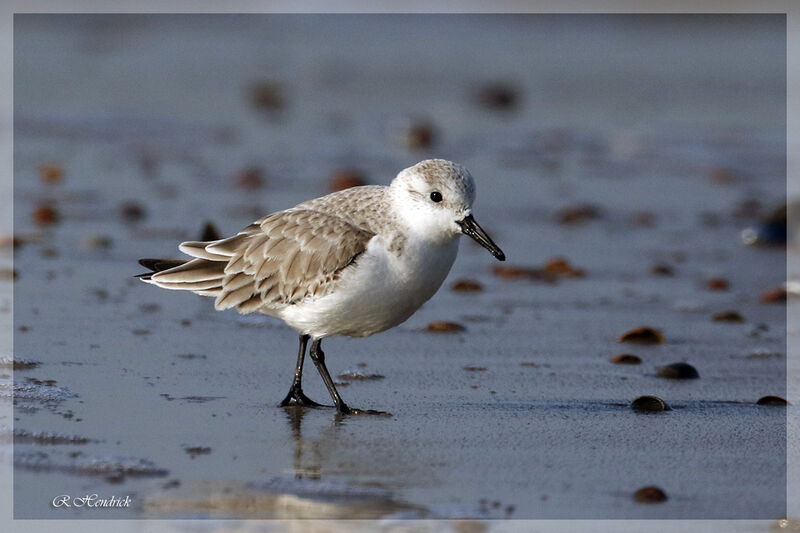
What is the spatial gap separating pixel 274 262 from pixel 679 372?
2035 mm

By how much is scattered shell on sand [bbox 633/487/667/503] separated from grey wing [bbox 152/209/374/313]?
168 centimetres

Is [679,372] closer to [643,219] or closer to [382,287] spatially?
[382,287]

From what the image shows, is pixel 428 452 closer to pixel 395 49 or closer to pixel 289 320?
pixel 289 320

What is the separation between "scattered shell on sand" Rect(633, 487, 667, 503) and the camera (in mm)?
4176

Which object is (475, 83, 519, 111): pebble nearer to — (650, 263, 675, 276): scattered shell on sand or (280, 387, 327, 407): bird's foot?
(650, 263, 675, 276): scattered shell on sand

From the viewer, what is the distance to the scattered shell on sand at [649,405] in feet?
17.6

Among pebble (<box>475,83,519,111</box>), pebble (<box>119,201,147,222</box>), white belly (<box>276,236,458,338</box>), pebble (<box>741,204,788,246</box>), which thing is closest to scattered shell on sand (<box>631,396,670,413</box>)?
white belly (<box>276,236,458,338</box>)

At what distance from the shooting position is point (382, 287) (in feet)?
17.1

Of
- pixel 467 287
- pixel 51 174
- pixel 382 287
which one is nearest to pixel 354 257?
pixel 382 287

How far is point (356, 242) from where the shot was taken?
530 cm

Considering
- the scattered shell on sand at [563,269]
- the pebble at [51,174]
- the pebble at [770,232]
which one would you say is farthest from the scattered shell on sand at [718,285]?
the pebble at [51,174]

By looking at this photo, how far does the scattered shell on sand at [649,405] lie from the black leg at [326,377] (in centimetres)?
126

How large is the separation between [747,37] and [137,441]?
16303 millimetres
